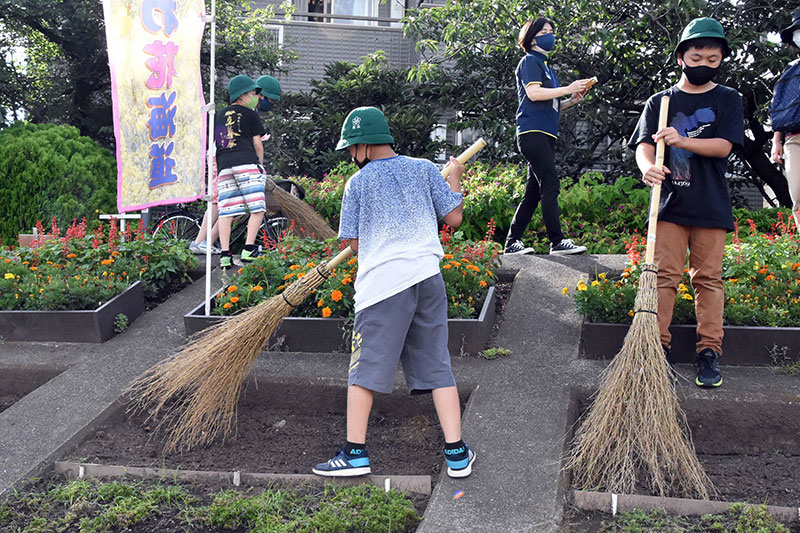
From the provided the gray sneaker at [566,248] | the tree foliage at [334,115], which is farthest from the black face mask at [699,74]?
the tree foliage at [334,115]

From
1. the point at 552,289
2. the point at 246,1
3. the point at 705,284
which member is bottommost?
the point at 552,289

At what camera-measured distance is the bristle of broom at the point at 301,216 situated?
774 cm

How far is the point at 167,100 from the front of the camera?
18.6ft

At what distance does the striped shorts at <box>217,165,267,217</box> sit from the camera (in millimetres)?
6992

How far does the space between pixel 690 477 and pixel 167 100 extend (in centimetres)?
429

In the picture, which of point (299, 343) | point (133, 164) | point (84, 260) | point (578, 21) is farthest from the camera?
point (578, 21)

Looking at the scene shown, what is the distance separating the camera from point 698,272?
4352 millimetres

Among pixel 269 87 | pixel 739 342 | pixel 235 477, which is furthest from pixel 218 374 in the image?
pixel 269 87

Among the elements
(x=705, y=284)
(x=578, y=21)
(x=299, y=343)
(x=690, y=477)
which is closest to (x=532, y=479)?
(x=690, y=477)

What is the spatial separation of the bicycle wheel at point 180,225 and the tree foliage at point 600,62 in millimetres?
3175

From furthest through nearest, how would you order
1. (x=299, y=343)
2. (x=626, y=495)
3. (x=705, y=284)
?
(x=299, y=343)
(x=705, y=284)
(x=626, y=495)

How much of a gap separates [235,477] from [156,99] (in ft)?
10.2

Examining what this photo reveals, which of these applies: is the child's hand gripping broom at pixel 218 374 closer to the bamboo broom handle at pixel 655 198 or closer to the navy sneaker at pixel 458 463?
the bamboo broom handle at pixel 655 198

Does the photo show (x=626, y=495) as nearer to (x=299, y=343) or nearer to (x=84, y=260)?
(x=299, y=343)
